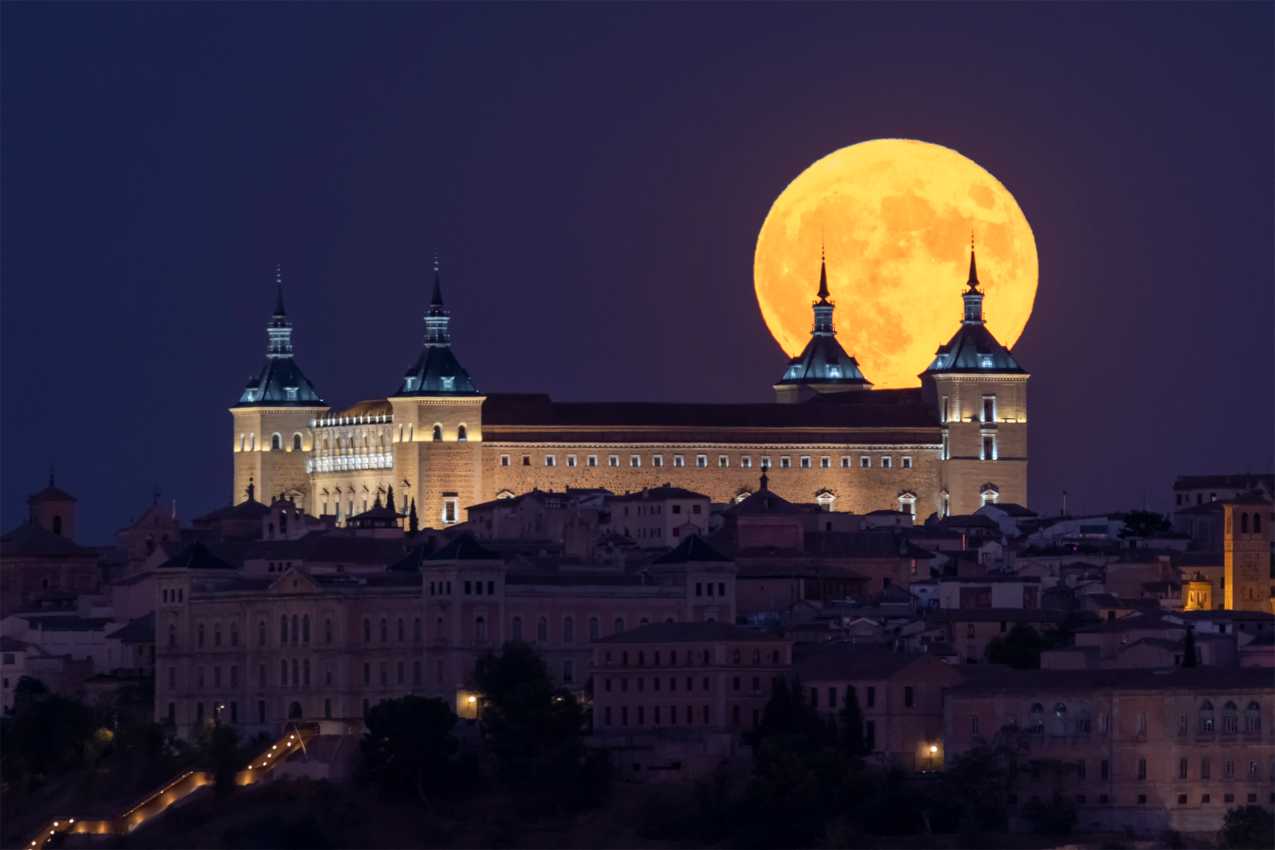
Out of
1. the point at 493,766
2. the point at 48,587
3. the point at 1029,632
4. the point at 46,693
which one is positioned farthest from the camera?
the point at 48,587

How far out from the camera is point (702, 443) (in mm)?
174625

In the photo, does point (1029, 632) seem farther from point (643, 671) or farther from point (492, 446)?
point (492, 446)

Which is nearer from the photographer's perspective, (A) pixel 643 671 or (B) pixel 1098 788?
(B) pixel 1098 788

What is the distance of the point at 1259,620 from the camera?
401 ft

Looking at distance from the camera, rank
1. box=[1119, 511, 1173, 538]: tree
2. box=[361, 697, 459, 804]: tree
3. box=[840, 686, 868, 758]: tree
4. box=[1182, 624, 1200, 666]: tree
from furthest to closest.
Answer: box=[1119, 511, 1173, 538]: tree
box=[1182, 624, 1200, 666]: tree
box=[361, 697, 459, 804]: tree
box=[840, 686, 868, 758]: tree

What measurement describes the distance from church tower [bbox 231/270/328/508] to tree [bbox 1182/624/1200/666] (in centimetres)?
6833

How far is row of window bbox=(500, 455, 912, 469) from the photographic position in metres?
174

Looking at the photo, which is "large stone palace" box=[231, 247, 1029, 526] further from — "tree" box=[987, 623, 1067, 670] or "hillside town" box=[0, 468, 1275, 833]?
"tree" box=[987, 623, 1067, 670]

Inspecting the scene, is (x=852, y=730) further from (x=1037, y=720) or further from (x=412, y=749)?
(x=412, y=749)

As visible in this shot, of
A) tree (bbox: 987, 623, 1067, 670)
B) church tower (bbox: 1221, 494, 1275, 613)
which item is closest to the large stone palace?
church tower (bbox: 1221, 494, 1275, 613)

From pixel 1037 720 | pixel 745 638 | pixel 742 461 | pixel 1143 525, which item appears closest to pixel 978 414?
pixel 742 461

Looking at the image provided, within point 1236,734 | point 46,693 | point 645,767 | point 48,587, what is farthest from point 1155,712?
point 48,587

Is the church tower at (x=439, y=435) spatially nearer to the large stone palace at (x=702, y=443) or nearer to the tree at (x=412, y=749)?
the large stone palace at (x=702, y=443)

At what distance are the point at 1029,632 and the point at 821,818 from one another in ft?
51.2
